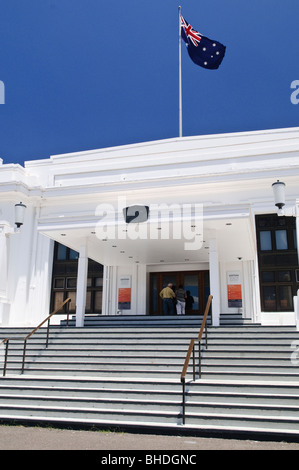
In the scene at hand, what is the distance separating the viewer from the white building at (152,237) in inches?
657

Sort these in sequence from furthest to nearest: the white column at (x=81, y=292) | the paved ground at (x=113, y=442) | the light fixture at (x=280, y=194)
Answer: the white column at (x=81, y=292)
the light fixture at (x=280, y=194)
the paved ground at (x=113, y=442)

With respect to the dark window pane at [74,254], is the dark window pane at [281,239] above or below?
above

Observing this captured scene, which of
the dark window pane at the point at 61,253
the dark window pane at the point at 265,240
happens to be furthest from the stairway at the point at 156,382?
the dark window pane at the point at 265,240

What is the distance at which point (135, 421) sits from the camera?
303 inches

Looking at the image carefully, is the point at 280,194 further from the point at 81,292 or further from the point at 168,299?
the point at 81,292

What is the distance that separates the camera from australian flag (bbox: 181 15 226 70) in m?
20.4

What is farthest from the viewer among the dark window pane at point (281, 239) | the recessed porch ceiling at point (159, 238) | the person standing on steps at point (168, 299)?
Result: the dark window pane at point (281, 239)

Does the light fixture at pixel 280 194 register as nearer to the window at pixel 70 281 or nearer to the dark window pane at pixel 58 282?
the window at pixel 70 281

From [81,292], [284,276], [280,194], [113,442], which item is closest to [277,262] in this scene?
[284,276]

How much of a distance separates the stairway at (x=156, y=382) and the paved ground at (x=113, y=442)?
232 mm

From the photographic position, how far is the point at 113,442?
6727 mm

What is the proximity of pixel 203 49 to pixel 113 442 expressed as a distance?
18.9 meters
